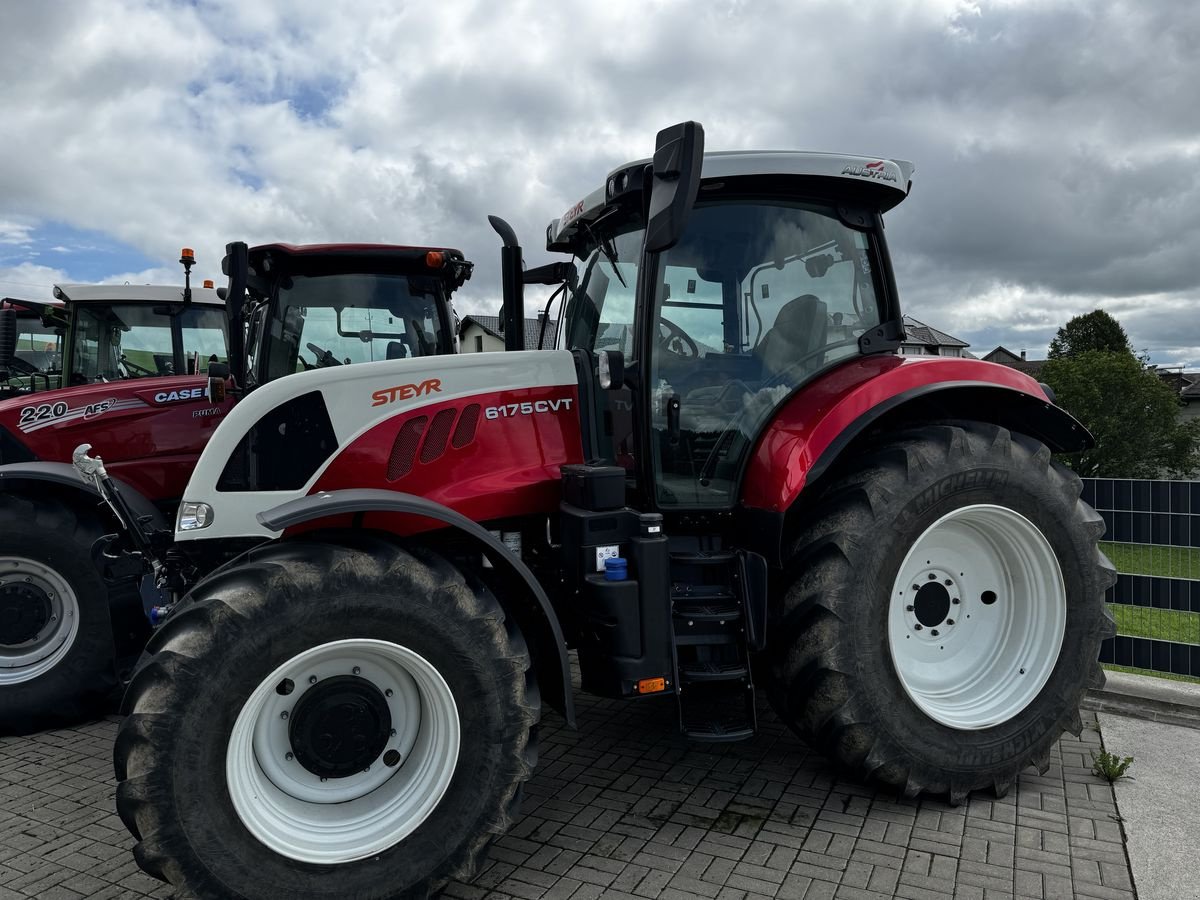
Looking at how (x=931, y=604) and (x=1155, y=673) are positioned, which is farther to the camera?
(x=1155, y=673)

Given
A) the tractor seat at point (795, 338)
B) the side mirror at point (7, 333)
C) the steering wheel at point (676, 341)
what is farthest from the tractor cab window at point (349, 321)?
the tractor seat at point (795, 338)

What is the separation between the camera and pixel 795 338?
3877 mm

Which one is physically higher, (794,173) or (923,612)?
(794,173)

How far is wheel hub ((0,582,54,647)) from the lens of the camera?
15.8 ft

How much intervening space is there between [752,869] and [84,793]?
288cm

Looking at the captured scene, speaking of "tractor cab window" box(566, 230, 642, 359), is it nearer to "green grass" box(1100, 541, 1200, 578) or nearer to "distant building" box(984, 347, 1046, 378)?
"green grass" box(1100, 541, 1200, 578)

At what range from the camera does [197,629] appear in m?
2.72

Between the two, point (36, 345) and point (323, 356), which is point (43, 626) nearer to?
point (323, 356)

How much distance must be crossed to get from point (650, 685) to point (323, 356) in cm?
371

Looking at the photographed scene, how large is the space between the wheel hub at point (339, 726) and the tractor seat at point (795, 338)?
6.62ft

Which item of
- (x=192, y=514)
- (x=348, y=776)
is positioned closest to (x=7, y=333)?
(x=192, y=514)

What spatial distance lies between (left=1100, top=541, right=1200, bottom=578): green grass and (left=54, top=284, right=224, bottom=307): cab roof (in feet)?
22.4

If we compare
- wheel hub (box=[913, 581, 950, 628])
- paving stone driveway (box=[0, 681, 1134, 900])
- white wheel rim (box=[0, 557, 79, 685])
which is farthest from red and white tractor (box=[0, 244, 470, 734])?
wheel hub (box=[913, 581, 950, 628])

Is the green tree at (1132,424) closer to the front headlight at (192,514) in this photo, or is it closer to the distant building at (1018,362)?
the distant building at (1018,362)
